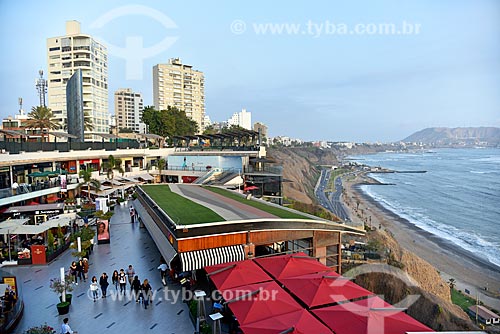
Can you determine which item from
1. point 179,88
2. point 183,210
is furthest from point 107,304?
point 179,88

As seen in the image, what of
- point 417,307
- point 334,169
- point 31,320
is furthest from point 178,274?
point 334,169

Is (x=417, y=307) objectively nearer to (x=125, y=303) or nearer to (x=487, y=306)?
(x=487, y=306)

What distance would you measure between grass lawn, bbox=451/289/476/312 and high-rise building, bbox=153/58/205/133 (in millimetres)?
98931

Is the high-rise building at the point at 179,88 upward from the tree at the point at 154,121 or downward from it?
upward

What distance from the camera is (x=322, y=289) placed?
9.82 m

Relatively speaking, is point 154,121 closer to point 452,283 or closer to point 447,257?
point 447,257

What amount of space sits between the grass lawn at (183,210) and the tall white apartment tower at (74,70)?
5682cm

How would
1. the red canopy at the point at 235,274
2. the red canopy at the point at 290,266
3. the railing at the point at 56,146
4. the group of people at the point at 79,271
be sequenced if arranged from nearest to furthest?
the red canopy at the point at 235,274 → the red canopy at the point at 290,266 → the group of people at the point at 79,271 → the railing at the point at 56,146

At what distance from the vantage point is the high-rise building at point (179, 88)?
117 m

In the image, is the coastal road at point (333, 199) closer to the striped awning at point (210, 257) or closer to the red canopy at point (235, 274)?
the striped awning at point (210, 257)

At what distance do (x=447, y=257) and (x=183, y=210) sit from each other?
29.5 meters

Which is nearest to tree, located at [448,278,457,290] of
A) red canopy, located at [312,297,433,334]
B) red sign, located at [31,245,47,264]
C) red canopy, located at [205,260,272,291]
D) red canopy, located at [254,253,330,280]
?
red canopy, located at [254,253,330,280]

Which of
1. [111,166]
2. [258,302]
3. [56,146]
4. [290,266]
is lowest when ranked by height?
[258,302]

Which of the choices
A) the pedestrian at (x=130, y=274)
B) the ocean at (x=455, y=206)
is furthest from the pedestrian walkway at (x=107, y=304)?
the ocean at (x=455, y=206)
